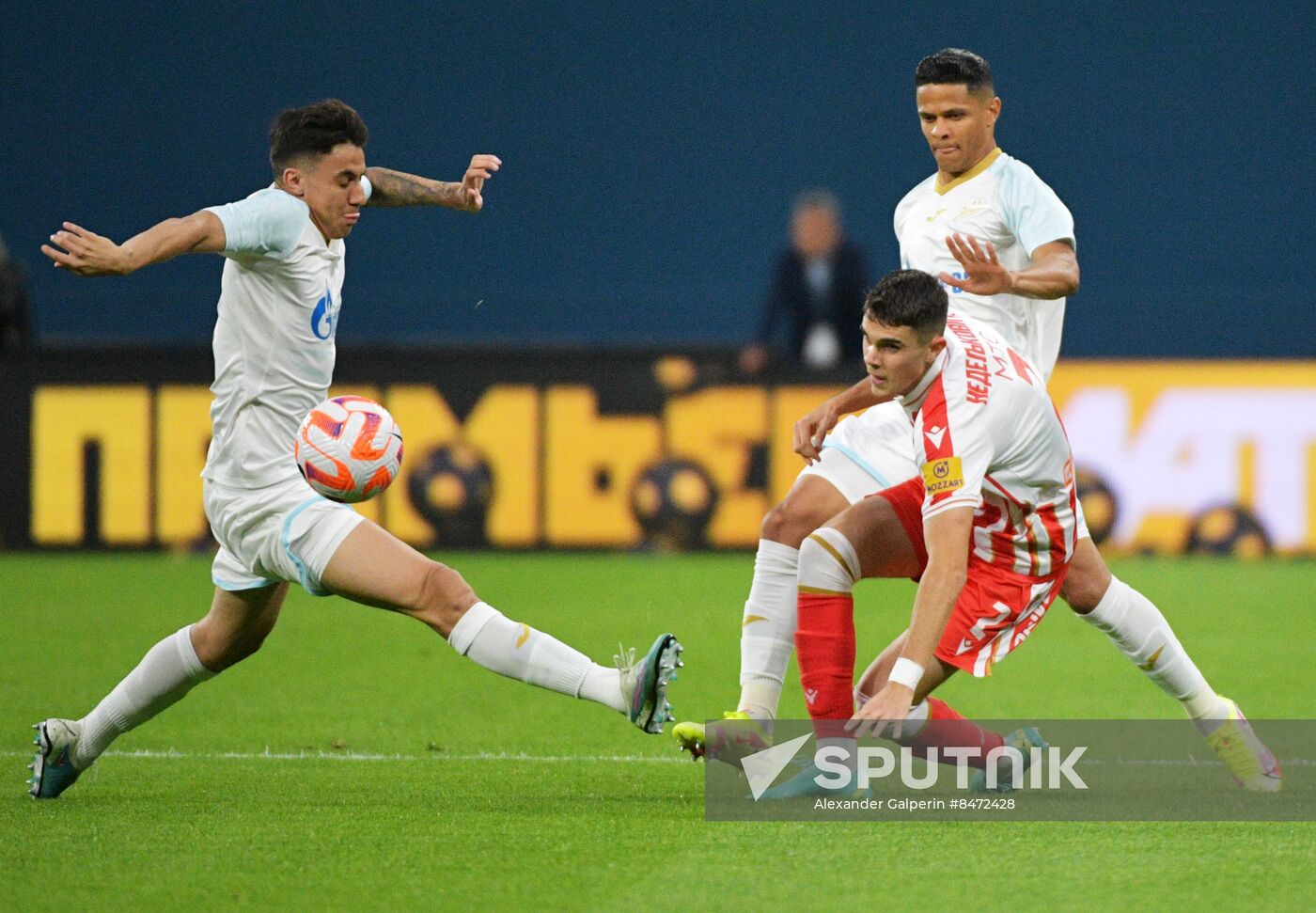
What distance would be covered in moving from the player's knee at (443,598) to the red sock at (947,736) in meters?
1.18

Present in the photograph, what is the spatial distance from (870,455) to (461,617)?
1284 millimetres

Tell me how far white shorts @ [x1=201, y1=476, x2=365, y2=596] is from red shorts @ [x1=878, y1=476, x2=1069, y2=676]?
1528mm

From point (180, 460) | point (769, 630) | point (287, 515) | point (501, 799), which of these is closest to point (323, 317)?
point (287, 515)

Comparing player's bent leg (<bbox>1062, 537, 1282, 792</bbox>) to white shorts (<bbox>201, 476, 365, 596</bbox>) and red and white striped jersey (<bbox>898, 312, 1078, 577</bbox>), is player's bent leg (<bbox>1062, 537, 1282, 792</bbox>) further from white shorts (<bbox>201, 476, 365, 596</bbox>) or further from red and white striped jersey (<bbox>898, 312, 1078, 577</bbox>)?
white shorts (<bbox>201, 476, 365, 596</bbox>)

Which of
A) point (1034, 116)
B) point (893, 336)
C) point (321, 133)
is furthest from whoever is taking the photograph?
point (1034, 116)

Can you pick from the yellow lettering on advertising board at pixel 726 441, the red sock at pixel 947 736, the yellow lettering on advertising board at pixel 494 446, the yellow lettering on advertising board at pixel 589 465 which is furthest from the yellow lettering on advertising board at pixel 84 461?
the red sock at pixel 947 736

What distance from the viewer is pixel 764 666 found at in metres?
5.12

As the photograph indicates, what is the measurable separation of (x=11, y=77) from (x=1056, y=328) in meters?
15.9

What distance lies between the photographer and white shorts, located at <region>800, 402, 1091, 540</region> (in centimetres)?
523

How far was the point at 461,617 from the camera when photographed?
15.4 ft

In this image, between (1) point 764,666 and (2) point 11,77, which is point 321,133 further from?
(2) point 11,77

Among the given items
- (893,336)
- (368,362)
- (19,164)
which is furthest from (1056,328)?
(19,164)

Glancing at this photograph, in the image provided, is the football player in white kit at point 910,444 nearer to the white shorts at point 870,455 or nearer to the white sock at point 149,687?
the white shorts at point 870,455

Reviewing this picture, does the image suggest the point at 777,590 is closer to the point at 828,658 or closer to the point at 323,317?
the point at 828,658
